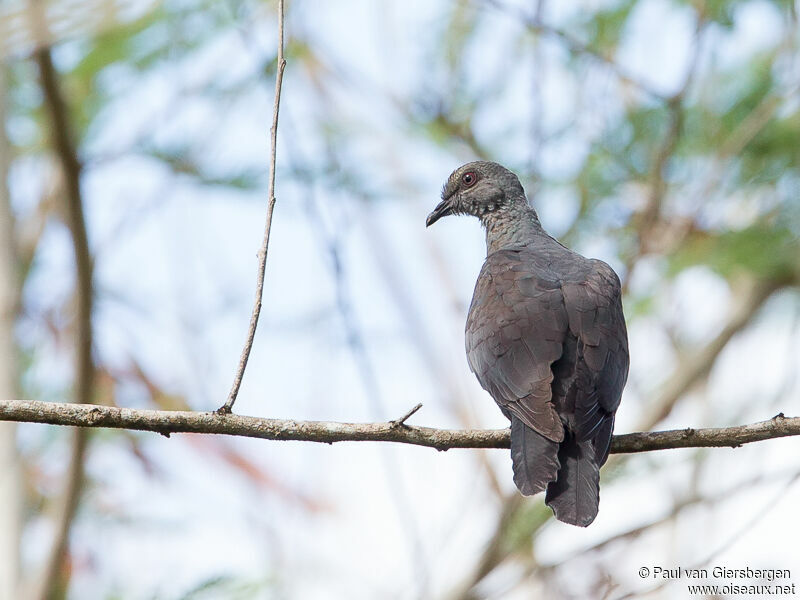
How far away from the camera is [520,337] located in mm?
4129

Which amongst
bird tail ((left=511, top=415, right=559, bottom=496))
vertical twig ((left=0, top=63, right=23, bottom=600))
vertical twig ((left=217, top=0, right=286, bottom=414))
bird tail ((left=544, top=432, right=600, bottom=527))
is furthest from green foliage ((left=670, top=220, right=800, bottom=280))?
vertical twig ((left=0, top=63, right=23, bottom=600))

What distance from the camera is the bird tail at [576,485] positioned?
357cm

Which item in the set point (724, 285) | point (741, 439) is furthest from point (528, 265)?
point (724, 285)

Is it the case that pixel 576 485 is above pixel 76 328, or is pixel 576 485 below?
below

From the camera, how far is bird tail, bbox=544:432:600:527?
3574 millimetres

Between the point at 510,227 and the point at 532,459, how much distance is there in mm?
2018

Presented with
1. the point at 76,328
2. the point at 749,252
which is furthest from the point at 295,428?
the point at 749,252

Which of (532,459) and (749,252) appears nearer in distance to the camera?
(532,459)

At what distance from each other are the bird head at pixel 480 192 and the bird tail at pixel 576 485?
2.02 m

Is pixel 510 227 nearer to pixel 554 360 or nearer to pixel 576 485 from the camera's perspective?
pixel 554 360

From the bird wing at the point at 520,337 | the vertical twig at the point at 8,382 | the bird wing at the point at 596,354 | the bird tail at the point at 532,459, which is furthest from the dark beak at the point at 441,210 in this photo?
the vertical twig at the point at 8,382

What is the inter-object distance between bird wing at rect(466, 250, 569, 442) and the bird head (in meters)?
0.95

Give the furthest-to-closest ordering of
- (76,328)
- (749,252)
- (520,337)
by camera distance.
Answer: (749,252) < (76,328) < (520,337)

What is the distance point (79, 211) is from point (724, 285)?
4.51m
